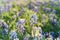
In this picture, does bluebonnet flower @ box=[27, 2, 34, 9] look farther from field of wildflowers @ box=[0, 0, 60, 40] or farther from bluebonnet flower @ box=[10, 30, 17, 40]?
bluebonnet flower @ box=[10, 30, 17, 40]

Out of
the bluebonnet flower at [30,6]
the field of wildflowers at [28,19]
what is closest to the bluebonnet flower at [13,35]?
the field of wildflowers at [28,19]

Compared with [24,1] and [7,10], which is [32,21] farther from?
[24,1]

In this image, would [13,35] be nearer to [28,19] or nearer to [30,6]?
[28,19]

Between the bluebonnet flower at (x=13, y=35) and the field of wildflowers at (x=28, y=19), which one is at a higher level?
the bluebonnet flower at (x=13, y=35)

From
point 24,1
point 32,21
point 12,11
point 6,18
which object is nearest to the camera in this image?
point 32,21

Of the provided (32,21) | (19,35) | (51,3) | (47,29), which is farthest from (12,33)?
(51,3)

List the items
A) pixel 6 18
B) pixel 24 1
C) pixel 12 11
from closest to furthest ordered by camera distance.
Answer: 1. pixel 6 18
2. pixel 12 11
3. pixel 24 1

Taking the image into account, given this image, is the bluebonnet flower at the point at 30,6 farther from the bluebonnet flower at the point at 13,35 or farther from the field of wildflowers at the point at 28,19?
the bluebonnet flower at the point at 13,35

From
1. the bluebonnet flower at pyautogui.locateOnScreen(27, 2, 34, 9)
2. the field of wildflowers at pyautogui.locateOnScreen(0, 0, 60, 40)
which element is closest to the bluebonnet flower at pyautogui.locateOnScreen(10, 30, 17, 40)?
the field of wildflowers at pyautogui.locateOnScreen(0, 0, 60, 40)

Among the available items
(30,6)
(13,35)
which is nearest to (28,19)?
(13,35)

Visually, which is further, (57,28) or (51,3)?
(51,3)

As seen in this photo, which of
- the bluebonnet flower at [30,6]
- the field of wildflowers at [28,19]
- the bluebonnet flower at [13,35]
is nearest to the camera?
the bluebonnet flower at [13,35]
